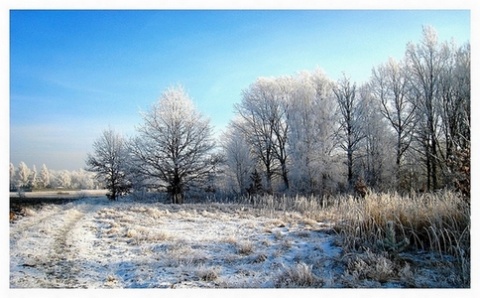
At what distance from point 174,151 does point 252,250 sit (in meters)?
4.54

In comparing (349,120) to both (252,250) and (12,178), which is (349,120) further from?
(12,178)

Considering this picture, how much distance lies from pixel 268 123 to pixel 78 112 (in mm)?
3914

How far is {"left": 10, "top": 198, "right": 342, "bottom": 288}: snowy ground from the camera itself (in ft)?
8.46

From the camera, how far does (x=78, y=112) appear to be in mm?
3471

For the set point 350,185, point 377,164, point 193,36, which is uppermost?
point 193,36

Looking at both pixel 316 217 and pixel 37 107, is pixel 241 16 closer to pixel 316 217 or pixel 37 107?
pixel 37 107

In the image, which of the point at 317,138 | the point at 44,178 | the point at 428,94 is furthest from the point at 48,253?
the point at 428,94

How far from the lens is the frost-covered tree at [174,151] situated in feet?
21.4

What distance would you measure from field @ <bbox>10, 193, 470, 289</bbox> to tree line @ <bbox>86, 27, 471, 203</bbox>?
2.00ft

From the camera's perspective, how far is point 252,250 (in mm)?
2992

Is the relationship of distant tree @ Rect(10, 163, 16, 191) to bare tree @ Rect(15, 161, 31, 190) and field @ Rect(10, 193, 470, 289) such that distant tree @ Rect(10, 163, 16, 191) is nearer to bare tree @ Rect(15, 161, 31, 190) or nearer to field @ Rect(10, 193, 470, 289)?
bare tree @ Rect(15, 161, 31, 190)

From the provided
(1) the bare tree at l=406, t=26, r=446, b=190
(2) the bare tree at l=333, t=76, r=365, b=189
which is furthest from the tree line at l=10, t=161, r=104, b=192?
(1) the bare tree at l=406, t=26, r=446, b=190
